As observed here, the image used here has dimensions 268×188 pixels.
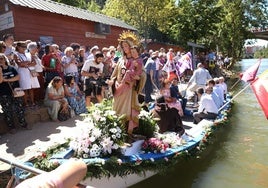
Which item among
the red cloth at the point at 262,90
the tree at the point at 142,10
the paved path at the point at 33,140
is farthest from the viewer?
the tree at the point at 142,10

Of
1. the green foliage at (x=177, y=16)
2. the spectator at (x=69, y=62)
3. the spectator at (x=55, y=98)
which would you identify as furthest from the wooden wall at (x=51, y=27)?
the green foliage at (x=177, y=16)

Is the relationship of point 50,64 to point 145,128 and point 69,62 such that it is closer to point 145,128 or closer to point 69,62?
point 69,62

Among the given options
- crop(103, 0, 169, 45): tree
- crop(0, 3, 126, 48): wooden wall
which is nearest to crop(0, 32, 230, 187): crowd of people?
crop(0, 3, 126, 48): wooden wall

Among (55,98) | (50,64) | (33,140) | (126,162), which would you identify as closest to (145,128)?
(126,162)

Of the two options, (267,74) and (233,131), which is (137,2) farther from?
(267,74)

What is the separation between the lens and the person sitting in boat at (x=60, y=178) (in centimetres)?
182

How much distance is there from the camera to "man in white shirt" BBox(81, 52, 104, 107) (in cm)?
899

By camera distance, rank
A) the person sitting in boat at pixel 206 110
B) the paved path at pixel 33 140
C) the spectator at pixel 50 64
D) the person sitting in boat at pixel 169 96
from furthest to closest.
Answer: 1. the person sitting in boat at pixel 169 96
2. the person sitting in boat at pixel 206 110
3. the spectator at pixel 50 64
4. the paved path at pixel 33 140

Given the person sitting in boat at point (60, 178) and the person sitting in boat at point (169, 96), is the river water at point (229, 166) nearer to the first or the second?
the person sitting in boat at point (169, 96)

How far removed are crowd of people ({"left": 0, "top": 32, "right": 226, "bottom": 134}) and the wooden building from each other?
1.98 metres

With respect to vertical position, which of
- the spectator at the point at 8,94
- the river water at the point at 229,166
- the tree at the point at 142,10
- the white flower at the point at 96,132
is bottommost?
the river water at the point at 229,166

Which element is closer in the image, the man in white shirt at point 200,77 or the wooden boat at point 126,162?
the wooden boat at point 126,162

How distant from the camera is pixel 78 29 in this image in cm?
Result: 1600

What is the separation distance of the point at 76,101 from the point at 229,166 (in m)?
4.47
